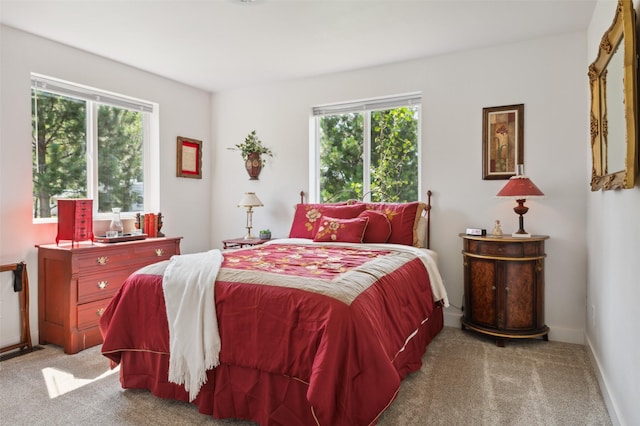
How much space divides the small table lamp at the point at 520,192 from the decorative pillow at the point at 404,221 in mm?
694

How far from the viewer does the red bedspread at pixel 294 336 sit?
1601 millimetres

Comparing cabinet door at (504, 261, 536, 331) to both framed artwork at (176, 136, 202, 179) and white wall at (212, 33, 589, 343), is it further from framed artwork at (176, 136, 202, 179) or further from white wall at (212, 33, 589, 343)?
framed artwork at (176, 136, 202, 179)

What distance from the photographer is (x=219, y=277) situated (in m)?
2.04

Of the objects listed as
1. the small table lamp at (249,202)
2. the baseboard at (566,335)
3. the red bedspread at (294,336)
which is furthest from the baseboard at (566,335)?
the small table lamp at (249,202)

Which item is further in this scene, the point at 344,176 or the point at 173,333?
the point at 344,176

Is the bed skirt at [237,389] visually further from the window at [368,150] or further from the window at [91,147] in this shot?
the window at [368,150]

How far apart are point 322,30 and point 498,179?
194cm

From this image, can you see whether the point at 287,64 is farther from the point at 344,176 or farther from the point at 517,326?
the point at 517,326

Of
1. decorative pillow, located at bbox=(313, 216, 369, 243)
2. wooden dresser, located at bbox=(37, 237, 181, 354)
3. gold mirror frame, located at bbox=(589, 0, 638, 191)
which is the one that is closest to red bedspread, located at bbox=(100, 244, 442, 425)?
decorative pillow, located at bbox=(313, 216, 369, 243)

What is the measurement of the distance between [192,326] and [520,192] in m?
2.52

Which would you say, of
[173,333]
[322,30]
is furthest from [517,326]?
[322,30]

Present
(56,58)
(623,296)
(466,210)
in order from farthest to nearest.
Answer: (466,210) < (56,58) < (623,296)

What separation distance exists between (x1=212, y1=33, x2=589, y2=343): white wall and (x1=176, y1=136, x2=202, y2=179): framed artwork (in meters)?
0.91

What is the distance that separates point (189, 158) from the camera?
4.55 meters
